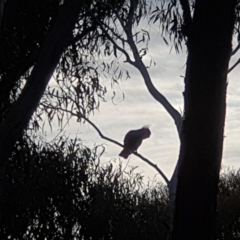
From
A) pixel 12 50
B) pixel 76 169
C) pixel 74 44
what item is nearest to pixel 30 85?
pixel 12 50

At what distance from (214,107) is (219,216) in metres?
4.10

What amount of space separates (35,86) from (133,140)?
3.02 meters

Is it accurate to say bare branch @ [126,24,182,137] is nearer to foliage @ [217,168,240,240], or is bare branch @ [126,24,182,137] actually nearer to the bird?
the bird

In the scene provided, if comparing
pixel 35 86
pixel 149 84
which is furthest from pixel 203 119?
pixel 149 84

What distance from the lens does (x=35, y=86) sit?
3.69 m

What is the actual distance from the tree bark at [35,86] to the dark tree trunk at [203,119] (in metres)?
1.05

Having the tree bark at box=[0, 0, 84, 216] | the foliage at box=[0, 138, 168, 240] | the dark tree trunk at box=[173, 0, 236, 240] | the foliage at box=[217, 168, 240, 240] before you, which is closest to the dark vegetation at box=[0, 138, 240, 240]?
the foliage at box=[0, 138, 168, 240]

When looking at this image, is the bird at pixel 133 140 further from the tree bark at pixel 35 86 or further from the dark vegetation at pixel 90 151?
the tree bark at pixel 35 86

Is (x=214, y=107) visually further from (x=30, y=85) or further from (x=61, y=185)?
(x=61, y=185)

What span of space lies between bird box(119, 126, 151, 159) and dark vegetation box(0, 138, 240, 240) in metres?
0.26

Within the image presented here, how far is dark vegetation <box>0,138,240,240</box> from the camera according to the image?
5816 millimetres

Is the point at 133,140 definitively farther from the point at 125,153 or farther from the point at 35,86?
the point at 35,86

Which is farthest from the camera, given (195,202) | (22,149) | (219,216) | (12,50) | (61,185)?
(219,216)

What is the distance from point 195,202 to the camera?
8.75ft
